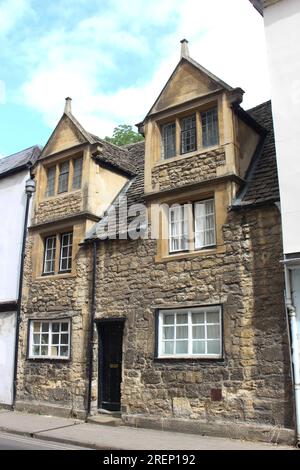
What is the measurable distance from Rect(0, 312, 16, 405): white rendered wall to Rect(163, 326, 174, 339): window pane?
6.02 m

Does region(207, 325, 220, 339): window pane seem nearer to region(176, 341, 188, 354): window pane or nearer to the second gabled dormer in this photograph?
region(176, 341, 188, 354): window pane

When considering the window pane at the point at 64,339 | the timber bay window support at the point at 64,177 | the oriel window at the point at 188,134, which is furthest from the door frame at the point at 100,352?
the oriel window at the point at 188,134

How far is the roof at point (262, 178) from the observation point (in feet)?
34.3

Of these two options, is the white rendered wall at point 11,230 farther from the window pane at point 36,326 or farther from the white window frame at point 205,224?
the white window frame at point 205,224

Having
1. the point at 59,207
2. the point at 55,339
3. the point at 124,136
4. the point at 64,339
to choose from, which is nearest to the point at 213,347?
the point at 64,339

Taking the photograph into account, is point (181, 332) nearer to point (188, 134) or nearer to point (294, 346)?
point (294, 346)

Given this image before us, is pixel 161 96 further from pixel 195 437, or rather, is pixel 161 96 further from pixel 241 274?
pixel 195 437

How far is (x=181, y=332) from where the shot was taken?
11.3 m

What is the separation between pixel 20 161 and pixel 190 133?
7936mm

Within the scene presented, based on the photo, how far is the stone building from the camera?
9930 mm

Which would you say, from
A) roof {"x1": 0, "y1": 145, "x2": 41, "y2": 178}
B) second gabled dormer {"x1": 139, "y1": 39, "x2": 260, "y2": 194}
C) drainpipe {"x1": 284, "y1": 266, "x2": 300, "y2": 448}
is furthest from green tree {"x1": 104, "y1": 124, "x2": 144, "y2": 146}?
drainpipe {"x1": 284, "y1": 266, "x2": 300, "y2": 448}

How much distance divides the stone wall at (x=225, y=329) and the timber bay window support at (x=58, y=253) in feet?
8.75
